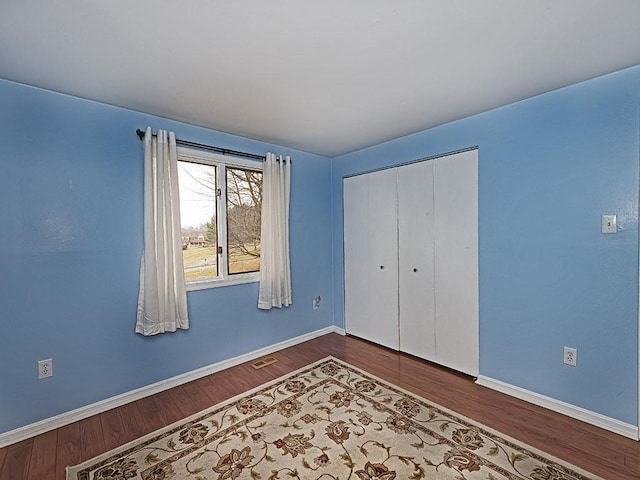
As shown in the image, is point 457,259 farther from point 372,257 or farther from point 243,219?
point 243,219

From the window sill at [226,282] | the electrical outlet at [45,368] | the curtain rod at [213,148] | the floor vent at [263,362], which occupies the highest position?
the curtain rod at [213,148]

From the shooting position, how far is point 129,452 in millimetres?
1836

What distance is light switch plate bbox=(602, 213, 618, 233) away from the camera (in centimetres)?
195

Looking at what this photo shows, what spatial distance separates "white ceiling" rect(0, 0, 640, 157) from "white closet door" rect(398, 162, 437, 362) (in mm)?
800

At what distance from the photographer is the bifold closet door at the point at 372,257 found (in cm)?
337

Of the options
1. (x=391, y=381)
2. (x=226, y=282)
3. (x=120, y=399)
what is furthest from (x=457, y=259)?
(x=120, y=399)

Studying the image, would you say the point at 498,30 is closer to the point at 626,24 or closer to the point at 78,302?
the point at 626,24

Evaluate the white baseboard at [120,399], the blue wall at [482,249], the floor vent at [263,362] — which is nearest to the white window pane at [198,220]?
the blue wall at [482,249]

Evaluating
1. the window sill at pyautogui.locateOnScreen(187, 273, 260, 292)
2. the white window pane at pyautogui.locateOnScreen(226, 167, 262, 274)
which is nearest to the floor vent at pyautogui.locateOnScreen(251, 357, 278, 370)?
the window sill at pyautogui.locateOnScreen(187, 273, 260, 292)

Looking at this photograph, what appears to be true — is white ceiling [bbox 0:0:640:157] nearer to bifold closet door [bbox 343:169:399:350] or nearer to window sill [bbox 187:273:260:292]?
bifold closet door [bbox 343:169:399:350]

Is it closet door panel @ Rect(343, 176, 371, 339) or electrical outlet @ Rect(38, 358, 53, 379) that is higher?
closet door panel @ Rect(343, 176, 371, 339)

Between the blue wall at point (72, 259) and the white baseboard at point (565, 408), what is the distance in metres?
2.67

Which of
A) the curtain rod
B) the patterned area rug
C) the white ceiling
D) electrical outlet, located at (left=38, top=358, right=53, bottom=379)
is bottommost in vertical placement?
the patterned area rug

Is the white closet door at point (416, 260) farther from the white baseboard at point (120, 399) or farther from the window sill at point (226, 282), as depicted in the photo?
the window sill at point (226, 282)
